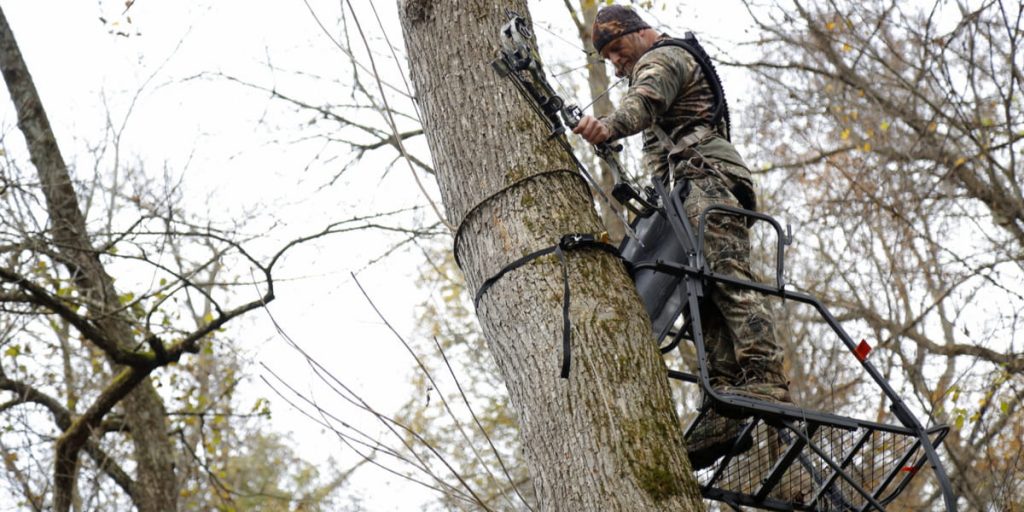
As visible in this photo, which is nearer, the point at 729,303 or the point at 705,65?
the point at 729,303

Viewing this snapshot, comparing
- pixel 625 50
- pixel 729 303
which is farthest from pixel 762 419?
pixel 625 50

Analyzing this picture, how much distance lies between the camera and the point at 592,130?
3.33 metres

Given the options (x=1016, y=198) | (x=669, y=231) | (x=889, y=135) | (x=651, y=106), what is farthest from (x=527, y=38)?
(x=889, y=135)

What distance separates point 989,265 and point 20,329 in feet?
28.3

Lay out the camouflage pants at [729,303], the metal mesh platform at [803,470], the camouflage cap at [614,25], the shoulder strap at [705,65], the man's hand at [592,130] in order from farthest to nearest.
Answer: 1. the camouflage cap at [614,25]
2. the shoulder strap at [705,65]
3. the camouflage pants at [729,303]
4. the man's hand at [592,130]
5. the metal mesh platform at [803,470]

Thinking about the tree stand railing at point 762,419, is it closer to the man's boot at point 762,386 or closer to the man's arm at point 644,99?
the man's boot at point 762,386

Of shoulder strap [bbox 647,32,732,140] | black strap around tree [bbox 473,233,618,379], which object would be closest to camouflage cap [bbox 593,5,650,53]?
shoulder strap [bbox 647,32,732,140]

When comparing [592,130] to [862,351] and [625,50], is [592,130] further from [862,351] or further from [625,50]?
[862,351]

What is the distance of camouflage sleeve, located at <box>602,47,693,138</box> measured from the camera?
11.4ft

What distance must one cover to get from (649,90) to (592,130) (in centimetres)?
46

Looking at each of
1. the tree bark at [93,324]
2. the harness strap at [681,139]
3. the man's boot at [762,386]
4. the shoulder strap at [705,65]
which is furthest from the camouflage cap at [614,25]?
the tree bark at [93,324]

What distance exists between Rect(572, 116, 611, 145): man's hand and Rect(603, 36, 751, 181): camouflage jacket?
0.18 m

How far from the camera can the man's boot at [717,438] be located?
336 centimetres

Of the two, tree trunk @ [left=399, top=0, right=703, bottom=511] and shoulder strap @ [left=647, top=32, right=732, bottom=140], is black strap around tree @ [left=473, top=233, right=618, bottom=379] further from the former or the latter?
shoulder strap @ [left=647, top=32, right=732, bottom=140]
